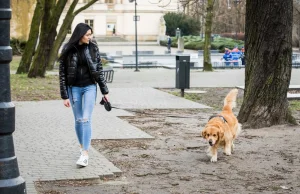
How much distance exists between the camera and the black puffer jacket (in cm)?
855

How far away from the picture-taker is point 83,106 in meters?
8.66

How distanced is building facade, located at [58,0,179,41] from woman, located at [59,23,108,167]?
90.2 meters

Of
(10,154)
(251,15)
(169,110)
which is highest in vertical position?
(251,15)

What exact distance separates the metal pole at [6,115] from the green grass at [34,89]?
1515 centimetres

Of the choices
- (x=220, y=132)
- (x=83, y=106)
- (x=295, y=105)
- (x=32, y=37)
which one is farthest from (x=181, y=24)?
(x=83, y=106)

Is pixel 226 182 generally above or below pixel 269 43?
below

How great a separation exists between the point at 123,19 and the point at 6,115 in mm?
97847

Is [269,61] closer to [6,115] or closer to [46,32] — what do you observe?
[6,115]

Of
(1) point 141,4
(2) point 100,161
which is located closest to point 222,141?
(2) point 100,161

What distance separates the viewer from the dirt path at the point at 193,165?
7781 mm

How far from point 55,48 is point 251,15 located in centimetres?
2128

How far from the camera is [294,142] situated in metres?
11.2

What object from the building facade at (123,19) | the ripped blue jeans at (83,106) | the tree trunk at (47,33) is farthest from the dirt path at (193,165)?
the building facade at (123,19)

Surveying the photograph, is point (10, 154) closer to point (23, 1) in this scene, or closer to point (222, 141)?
point (222, 141)
